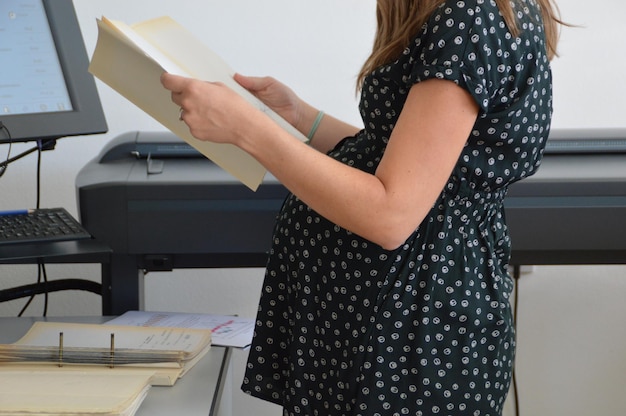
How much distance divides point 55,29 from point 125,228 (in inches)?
12.4

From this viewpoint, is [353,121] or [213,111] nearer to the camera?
[213,111]

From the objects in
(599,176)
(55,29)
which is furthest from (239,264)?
(599,176)

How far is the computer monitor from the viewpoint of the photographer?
119cm

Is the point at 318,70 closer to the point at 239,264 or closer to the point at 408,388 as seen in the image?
the point at 239,264

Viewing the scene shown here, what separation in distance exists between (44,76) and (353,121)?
0.87m

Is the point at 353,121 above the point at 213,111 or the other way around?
the other way around

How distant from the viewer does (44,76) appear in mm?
1226

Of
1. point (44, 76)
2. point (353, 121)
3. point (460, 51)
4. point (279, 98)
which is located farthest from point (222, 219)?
point (353, 121)

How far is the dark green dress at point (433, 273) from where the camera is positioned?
888 mm

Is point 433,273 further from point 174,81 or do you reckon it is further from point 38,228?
point 38,228

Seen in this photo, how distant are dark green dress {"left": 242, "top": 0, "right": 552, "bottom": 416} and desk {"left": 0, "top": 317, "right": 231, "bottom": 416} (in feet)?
0.36

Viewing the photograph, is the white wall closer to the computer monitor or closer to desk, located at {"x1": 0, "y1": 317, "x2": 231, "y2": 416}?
the computer monitor

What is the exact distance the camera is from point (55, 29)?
1.24 metres

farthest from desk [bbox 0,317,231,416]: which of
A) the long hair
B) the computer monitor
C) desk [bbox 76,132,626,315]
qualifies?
the long hair
